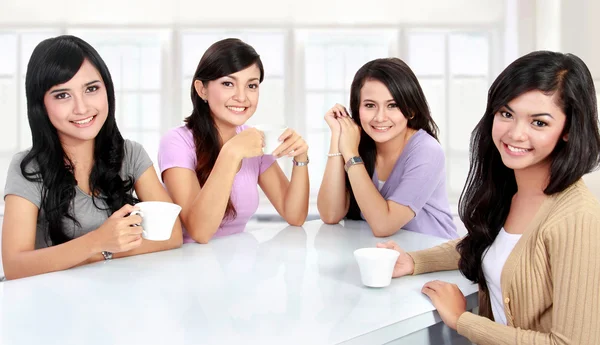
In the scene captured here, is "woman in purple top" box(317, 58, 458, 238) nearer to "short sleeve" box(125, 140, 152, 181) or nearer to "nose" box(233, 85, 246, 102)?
"nose" box(233, 85, 246, 102)

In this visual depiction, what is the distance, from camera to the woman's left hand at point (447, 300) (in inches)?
43.9

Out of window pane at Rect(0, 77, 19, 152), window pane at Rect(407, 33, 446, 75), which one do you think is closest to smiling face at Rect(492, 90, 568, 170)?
window pane at Rect(407, 33, 446, 75)

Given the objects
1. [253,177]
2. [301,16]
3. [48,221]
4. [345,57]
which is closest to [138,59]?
[301,16]

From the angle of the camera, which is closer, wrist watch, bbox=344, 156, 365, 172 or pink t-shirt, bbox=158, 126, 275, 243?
pink t-shirt, bbox=158, 126, 275, 243

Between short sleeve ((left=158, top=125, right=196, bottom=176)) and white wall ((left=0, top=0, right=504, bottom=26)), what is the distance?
9.32 ft

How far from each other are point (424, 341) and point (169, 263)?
0.63m

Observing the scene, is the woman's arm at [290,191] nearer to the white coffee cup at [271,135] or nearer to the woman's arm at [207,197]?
the white coffee cup at [271,135]

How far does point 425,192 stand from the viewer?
183 centimetres

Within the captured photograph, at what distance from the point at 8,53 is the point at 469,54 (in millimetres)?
3566

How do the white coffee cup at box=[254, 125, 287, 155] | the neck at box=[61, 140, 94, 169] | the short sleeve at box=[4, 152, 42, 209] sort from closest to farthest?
the short sleeve at box=[4, 152, 42, 209], the neck at box=[61, 140, 94, 169], the white coffee cup at box=[254, 125, 287, 155]

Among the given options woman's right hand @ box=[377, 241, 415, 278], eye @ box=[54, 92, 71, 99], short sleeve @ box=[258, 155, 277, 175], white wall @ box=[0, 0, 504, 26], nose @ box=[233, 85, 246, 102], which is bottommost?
woman's right hand @ box=[377, 241, 415, 278]

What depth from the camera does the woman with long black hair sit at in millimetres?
1376

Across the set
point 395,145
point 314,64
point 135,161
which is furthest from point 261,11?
point 135,161

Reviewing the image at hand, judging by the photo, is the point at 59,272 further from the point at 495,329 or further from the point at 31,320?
the point at 495,329
